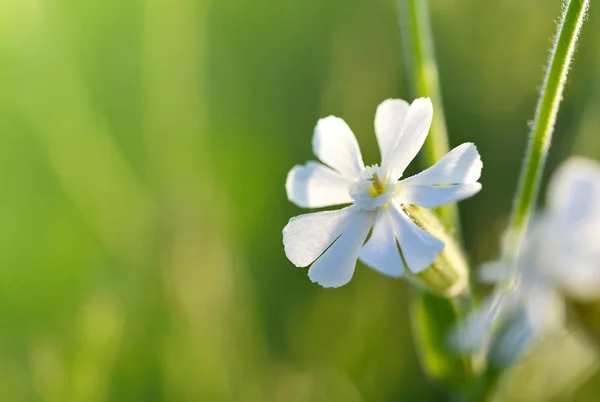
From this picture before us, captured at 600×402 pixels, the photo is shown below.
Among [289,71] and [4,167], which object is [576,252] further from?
[4,167]

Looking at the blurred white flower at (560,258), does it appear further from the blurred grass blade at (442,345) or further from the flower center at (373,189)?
the flower center at (373,189)

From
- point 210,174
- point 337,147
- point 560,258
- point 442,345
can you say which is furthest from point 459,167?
point 210,174

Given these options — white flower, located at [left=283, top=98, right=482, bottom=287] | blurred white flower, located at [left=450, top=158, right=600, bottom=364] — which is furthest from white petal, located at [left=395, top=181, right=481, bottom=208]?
blurred white flower, located at [left=450, top=158, right=600, bottom=364]

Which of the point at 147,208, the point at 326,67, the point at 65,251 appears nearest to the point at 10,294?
the point at 65,251

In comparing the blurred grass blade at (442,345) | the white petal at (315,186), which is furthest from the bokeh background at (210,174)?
the white petal at (315,186)

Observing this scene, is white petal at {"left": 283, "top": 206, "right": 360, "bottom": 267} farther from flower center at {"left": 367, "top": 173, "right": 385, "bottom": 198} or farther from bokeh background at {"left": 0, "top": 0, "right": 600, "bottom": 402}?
bokeh background at {"left": 0, "top": 0, "right": 600, "bottom": 402}
